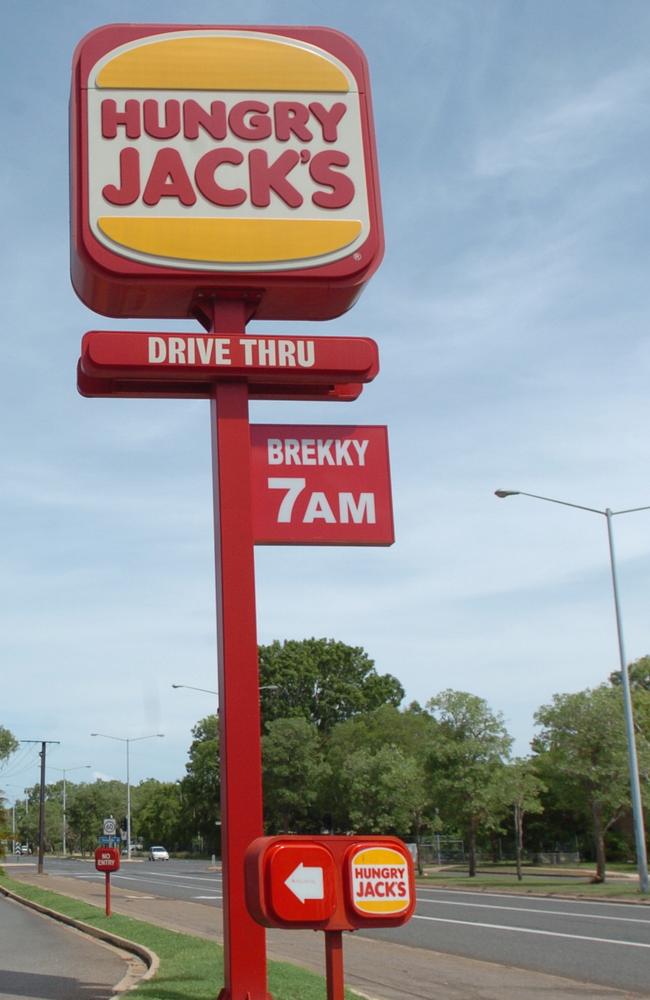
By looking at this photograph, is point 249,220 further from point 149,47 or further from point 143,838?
point 143,838

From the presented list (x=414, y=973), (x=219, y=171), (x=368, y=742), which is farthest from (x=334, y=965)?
(x=368, y=742)

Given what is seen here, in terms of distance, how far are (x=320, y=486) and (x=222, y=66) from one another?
4.47 m

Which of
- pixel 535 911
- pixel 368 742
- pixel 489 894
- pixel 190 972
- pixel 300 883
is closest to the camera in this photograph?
pixel 300 883

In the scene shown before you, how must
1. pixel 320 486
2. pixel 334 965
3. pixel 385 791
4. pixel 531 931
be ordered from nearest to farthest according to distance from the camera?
pixel 334 965
pixel 320 486
pixel 531 931
pixel 385 791

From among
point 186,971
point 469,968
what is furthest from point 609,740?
point 186,971

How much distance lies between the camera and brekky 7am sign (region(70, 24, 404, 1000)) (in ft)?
33.9

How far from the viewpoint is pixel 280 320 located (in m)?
11.6

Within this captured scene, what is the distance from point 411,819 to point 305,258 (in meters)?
42.3

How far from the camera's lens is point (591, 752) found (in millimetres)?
32219

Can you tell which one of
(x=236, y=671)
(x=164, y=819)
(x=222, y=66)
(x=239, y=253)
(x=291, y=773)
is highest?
(x=222, y=66)

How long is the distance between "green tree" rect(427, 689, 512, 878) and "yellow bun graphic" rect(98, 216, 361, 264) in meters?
29.0

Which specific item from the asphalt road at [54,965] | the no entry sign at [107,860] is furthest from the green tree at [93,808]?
the asphalt road at [54,965]

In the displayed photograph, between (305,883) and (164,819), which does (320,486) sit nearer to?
(305,883)

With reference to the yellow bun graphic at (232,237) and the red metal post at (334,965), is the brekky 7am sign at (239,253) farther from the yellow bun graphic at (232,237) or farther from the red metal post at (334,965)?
the red metal post at (334,965)
